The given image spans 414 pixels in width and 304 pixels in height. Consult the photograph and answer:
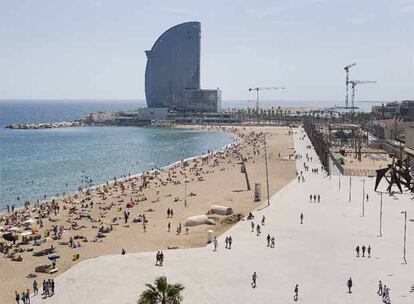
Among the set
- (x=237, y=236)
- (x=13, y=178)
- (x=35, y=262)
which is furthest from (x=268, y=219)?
(x=13, y=178)

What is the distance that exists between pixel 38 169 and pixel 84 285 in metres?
51.2

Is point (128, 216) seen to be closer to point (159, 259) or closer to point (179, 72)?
point (159, 259)

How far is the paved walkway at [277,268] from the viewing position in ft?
73.4

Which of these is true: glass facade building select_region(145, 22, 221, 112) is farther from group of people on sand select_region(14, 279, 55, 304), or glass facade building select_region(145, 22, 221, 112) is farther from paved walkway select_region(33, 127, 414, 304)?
group of people on sand select_region(14, 279, 55, 304)

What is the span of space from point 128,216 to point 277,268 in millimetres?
18274

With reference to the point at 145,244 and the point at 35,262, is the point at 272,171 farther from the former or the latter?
the point at 35,262

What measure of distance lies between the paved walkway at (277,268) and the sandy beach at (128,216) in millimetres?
2610

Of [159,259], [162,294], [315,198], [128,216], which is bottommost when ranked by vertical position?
[128,216]

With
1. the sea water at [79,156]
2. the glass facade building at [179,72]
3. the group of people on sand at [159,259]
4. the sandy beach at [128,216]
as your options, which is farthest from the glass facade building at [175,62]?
the group of people on sand at [159,259]

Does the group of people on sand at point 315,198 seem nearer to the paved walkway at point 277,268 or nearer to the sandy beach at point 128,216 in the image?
the sandy beach at point 128,216

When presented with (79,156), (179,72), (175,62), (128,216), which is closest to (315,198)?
(128,216)

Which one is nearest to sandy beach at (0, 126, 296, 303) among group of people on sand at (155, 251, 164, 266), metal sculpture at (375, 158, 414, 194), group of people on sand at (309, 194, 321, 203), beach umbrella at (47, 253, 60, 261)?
beach umbrella at (47, 253, 60, 261)

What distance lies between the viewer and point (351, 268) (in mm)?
25797

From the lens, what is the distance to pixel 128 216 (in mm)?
41500
